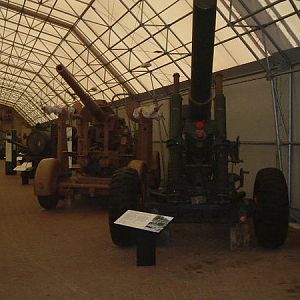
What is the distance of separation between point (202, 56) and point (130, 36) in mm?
9601

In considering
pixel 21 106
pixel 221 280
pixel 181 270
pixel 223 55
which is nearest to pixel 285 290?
pixel 221 280

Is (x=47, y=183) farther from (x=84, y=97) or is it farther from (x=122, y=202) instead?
(x=122, y=202)

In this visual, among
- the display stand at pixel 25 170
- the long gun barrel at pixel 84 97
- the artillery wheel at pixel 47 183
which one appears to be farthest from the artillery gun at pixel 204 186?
the display stand at pixel 25 170

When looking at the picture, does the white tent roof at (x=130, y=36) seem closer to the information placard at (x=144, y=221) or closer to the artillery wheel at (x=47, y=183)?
the artillery wheel at (x=47, y=183)

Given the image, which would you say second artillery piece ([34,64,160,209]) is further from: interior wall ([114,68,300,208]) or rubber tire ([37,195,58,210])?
interior wall ([114,68,300,208])

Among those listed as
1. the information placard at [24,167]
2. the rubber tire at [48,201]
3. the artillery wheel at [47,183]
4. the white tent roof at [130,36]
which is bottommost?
the rubber tire at [48,201]

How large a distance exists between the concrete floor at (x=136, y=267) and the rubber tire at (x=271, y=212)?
189 mm

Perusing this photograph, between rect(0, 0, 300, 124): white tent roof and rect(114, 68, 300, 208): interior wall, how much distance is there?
669 millimetres

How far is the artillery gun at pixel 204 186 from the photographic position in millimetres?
5918

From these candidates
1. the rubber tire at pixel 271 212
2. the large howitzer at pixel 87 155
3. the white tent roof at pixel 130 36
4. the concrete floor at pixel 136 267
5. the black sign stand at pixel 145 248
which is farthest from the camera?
the large howitzer at pixel 87 155

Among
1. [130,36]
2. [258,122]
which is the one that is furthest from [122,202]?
[130,36]

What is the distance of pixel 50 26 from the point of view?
18.6m

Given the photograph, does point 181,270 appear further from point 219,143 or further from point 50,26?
point 50,26

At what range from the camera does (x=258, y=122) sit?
9594 millimetres
